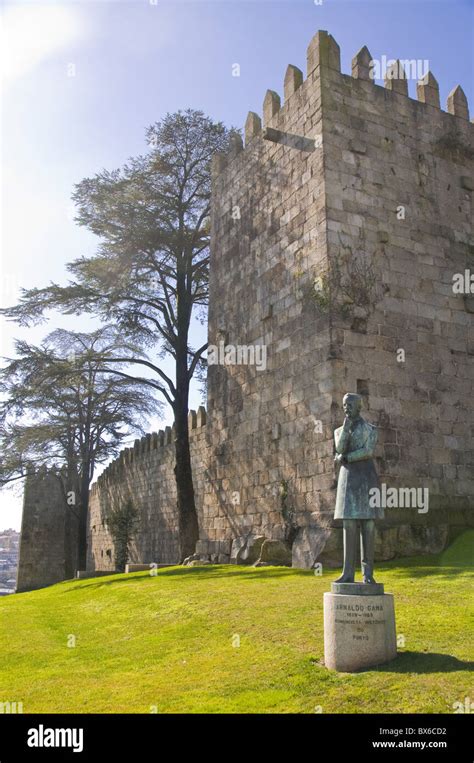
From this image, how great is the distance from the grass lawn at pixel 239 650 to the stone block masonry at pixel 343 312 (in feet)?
5.54

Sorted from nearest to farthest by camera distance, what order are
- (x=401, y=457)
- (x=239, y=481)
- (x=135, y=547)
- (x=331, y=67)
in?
(x=401, y=457) < (x=331, y=67) < (x=239, y=481) < (x=135, y=547)

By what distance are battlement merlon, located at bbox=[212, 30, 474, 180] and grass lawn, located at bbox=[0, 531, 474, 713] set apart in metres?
9.13

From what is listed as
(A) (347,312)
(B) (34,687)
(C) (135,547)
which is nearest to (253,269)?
(A) (347,312)

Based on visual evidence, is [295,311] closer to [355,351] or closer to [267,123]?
[355,351]

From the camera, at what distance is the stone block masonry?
12008mm

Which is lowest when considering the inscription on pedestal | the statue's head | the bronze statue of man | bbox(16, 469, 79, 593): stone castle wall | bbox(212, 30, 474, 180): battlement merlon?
bbox(16, 469, 79, 593): stone castle wall

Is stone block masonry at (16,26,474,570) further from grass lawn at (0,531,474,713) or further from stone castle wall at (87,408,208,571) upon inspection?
stone castle wall at (87,408,208,571)

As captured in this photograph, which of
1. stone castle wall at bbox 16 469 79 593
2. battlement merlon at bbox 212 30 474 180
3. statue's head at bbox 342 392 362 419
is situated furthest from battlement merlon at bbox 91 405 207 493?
statue's head at bbox 342 392 362 419

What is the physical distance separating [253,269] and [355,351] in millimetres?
4226

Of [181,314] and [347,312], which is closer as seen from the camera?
[347,312]

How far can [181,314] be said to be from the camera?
19750 mm

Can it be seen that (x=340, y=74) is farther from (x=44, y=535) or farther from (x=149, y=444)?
(x=44, y=535)

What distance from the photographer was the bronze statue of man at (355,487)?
249 inches

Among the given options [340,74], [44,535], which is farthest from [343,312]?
[44,535]
